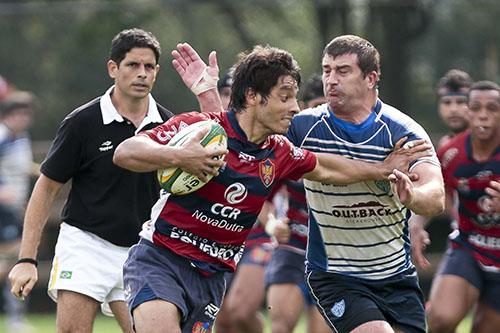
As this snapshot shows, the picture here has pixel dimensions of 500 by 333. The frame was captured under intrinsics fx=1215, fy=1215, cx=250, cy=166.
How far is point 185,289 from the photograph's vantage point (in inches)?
244

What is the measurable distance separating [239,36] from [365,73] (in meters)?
7.21

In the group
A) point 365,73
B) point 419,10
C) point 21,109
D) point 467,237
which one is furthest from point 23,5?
point 365,73

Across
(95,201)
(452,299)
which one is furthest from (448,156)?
(95,201)

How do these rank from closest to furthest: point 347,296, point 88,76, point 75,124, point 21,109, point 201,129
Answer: point 201,129 → point 347,296 → point 75,124 → point 21,109 → point 88,76

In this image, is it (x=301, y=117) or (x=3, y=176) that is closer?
(x=301, y=117)

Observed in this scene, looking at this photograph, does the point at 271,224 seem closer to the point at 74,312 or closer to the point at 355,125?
the point at 74,312

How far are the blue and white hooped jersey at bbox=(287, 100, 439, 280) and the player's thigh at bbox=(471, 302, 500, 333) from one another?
1.94 metres

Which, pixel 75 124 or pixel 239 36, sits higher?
pixel 75 124

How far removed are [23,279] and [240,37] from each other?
24.1ft

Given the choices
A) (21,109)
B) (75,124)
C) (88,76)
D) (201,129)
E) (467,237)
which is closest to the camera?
(201,129)

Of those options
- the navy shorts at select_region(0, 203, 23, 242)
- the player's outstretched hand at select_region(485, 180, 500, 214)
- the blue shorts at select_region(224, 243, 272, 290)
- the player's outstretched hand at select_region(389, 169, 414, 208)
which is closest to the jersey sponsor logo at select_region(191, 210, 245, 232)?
the player's outstretched hand at select_region(389, 169, 414, 208)

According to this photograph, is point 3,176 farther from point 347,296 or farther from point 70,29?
point 347,296

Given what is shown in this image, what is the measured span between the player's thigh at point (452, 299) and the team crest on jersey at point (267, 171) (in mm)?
2721

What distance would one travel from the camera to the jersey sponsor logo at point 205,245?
6223 mm
